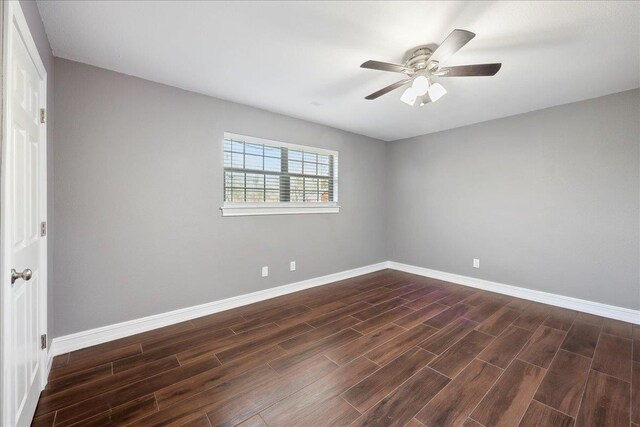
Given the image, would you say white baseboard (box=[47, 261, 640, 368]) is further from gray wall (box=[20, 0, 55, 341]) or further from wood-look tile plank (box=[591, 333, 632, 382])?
wood-look tile plank (box=[591, 333, 632, 382])

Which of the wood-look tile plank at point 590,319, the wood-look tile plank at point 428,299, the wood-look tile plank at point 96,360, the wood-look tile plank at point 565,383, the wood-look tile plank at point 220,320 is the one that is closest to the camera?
the wood-look tile plank at point 565,383

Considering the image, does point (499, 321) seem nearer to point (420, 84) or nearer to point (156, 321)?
point (420, 84)

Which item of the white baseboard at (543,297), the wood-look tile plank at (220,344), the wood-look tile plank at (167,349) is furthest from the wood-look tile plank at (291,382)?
the white baseboard at (543,297)

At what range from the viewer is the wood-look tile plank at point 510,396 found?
5.03ft

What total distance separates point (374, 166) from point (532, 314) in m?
3.08

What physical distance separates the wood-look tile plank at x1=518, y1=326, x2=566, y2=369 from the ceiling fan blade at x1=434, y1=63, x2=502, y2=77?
223cm

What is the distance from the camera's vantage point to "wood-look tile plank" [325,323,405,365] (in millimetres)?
2127

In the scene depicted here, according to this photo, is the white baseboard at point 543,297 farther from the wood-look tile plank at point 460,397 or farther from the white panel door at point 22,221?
the white panel door at point 22,221

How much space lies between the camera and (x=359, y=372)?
1940 mm

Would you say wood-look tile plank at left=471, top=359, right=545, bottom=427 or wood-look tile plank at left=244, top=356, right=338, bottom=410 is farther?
wood-look tile plank at left=244, top=356, right=338, bottom=410

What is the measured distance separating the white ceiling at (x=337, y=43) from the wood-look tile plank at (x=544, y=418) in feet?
8.09

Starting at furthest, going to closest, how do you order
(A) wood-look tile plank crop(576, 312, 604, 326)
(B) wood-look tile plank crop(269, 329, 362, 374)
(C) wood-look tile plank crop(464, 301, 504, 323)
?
(C) wood-look tile plank crop(464, 301, 504, 323), (A) wood-look tile plank crop(576, 312, 604, 326), (B) wood-look tile plank crop(269, 329, 362, 374)

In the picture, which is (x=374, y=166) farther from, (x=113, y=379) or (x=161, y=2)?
(x=113, y=379)

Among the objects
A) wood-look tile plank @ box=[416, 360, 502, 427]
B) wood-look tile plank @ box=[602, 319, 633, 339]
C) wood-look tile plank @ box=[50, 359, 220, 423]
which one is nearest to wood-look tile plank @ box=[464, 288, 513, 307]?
wood-look tile plank @ box=[602, 319, 633, 339]
